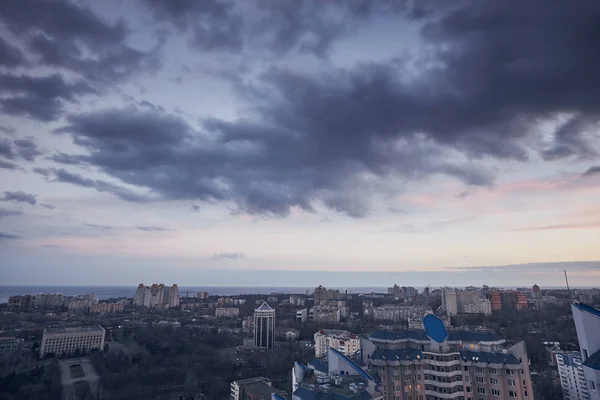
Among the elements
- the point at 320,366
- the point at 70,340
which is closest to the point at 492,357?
the point at 320,366

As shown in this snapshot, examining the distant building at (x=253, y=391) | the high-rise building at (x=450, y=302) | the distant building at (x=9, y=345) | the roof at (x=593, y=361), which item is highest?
the roof at (x=593, y=361)

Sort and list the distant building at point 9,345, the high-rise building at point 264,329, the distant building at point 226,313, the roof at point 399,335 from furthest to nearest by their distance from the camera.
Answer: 1. the distant building at point 226,313
2. the high-rise building at point 264,329
3. the distant building at point 9,345
4. the roof at point 399,335

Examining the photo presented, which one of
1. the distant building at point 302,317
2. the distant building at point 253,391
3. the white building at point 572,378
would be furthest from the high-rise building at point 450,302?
the distant building at point 253,391

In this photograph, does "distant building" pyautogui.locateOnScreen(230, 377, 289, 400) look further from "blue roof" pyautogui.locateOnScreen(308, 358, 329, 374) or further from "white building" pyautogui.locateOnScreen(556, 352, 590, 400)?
"white building" pyautogui.locateOnScreen(556, 352, 590, 400)

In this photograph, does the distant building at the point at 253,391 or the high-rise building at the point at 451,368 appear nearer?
the high-rise building at the point at 451,368

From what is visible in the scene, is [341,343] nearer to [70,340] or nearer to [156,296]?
[70,340]

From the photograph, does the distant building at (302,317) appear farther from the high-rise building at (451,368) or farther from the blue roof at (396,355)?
the high-rise building at (451,368)

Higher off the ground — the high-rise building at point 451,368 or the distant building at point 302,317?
the high-rise building at point 451,368
